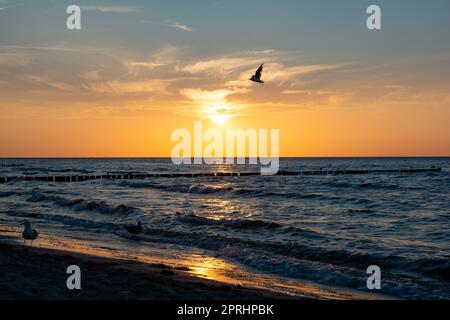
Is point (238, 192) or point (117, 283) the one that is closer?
point (117, 283)

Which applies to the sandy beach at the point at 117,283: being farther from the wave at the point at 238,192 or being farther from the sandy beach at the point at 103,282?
the wave at the point at 238,192

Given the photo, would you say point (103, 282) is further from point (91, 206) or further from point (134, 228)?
point (91, 206)

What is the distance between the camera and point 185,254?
15664 mm

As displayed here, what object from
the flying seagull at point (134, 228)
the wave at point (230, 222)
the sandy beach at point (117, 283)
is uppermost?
the sandy beach at point (117, 283)

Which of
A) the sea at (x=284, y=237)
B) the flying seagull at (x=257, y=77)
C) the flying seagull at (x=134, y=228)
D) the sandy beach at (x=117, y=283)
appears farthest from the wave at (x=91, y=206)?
the sandy beach at (x=117, y=283)

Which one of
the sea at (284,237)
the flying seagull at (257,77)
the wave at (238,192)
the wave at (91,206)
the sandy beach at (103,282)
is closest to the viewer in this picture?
the sandy beach at (103,282)

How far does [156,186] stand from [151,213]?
1020 inches

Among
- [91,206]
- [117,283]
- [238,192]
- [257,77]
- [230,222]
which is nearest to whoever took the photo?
[117,283]

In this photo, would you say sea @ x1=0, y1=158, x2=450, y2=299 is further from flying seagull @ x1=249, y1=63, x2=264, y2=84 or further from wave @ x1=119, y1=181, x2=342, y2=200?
flying seagull @ x1=249, y1=63, x2=264, y2=84

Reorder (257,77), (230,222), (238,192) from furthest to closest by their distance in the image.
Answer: (238,192) → (230,222) → (257,77)

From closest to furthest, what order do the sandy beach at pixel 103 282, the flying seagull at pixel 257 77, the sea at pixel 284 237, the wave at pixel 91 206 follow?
the sandy beach at pixel 103 282
the sea at pixel 284 237
the flying seagull at pixel 257 77
the wave at pixel 91 206

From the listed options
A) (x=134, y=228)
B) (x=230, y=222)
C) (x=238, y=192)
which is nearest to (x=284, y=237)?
(x=230, y=222)

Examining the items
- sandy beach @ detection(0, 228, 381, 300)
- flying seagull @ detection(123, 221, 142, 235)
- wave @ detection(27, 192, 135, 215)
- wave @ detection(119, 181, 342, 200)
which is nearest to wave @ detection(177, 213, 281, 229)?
flying seagull @ detection(123, 221, 142, 235)
